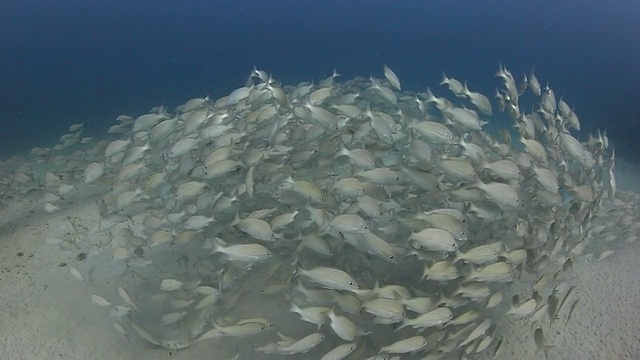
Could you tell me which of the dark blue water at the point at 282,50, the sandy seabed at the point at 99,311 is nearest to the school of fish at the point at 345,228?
the sandy seabed at the point at 99,311

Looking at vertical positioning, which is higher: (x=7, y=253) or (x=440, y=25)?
(x=440, y=25)

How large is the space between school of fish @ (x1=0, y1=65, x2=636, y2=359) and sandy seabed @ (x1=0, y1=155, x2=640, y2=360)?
6.2 inches

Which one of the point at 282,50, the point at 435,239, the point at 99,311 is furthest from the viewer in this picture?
the point at 282,50

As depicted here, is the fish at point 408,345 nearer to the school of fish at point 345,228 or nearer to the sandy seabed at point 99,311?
the school of fish at point 345,228

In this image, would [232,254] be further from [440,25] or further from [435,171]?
[440,25]

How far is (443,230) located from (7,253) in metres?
6.64

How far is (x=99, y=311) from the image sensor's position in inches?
238

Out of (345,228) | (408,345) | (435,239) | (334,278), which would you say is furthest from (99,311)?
(435,239)

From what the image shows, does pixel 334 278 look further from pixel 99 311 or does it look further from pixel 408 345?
pixel 99 311

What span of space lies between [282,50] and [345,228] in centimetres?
4473

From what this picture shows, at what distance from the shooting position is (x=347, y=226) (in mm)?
4125

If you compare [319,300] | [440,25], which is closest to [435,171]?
[319,300]

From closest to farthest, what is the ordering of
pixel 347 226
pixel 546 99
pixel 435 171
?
pixel 347 226
pixel 435 171
pixel 546 99

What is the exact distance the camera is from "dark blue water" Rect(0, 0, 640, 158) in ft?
75.0
